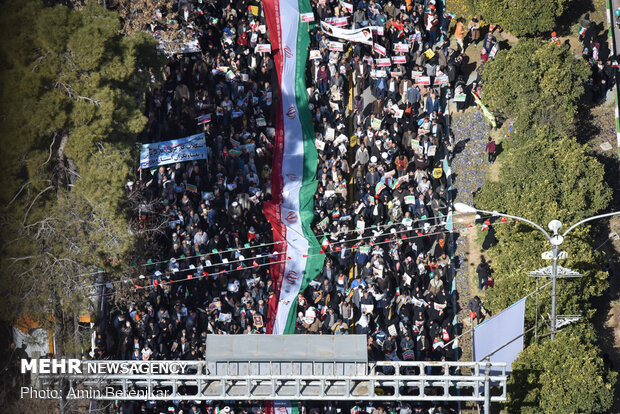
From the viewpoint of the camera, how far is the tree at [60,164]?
45594mm

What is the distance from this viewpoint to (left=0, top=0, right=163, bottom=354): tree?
4559 cm

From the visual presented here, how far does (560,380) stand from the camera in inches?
1766

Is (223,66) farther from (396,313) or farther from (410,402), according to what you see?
(410,402)

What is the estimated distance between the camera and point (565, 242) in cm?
4709

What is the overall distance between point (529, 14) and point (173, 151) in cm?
1469

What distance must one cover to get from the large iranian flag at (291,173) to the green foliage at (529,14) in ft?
25.8

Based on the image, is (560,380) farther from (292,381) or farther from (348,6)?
(348,6)

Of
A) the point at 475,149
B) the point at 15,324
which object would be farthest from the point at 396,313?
the point at 15,324

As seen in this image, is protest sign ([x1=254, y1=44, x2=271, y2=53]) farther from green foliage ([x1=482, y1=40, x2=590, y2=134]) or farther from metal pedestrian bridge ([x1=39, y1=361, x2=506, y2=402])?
metal pedestrian bridge ([x1=39, y1=361, x2=506, y2=402])

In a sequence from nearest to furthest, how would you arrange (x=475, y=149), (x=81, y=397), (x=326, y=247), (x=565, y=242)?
1. (x=81, y=397)
2. (x=565, y=242)
3. (x=326, y=247)
4. (x=475, y=149)

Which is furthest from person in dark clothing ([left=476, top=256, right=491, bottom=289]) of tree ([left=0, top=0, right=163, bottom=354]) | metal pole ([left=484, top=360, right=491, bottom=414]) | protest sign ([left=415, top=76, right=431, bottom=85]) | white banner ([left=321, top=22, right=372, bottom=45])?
tree ([left=0, top=0, right=163, bottom=354])

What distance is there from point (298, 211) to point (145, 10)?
10.9 m

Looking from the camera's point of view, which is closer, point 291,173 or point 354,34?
point 291,173

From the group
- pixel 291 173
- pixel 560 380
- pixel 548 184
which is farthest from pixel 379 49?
pixel 560 380
